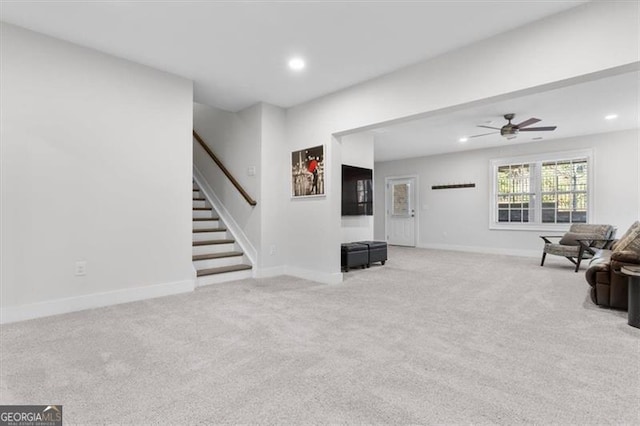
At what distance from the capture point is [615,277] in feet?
10.2

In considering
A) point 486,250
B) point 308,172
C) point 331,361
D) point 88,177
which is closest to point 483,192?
point 486,250

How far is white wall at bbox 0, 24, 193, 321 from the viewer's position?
2.83 meters

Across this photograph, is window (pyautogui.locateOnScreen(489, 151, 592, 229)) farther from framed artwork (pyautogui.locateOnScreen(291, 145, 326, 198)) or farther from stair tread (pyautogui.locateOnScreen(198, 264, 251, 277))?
stair tread (pyautogui.locateOnScreen(198, 264, 251, 277))

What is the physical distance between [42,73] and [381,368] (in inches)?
155

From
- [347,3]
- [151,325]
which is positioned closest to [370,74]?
[347,3]

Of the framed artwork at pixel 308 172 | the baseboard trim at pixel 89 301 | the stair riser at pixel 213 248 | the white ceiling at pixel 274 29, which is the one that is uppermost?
the white ceiling at pixel 274 29

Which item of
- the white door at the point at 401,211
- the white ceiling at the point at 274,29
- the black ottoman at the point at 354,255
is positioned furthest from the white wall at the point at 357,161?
the white door at the point at 401,211

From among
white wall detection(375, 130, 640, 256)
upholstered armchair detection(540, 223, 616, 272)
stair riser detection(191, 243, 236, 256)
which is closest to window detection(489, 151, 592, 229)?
white wall detection(375, 130, 640, 256)

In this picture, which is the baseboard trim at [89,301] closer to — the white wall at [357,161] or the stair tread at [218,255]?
the stair tread at [218,255]

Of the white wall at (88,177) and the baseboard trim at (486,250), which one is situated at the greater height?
the white wall at (88,177)

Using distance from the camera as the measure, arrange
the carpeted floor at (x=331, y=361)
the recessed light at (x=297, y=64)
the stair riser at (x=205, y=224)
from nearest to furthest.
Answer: the carpeted floor at (x=331, y=361), the recessed light at (x=297, y=64), the stair riser at (x=205, y=224)

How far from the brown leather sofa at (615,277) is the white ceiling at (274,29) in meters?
2.32

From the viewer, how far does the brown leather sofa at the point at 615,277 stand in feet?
9.96

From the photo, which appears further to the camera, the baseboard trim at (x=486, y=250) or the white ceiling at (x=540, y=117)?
the baseboard trim at (x=486, y=250)
